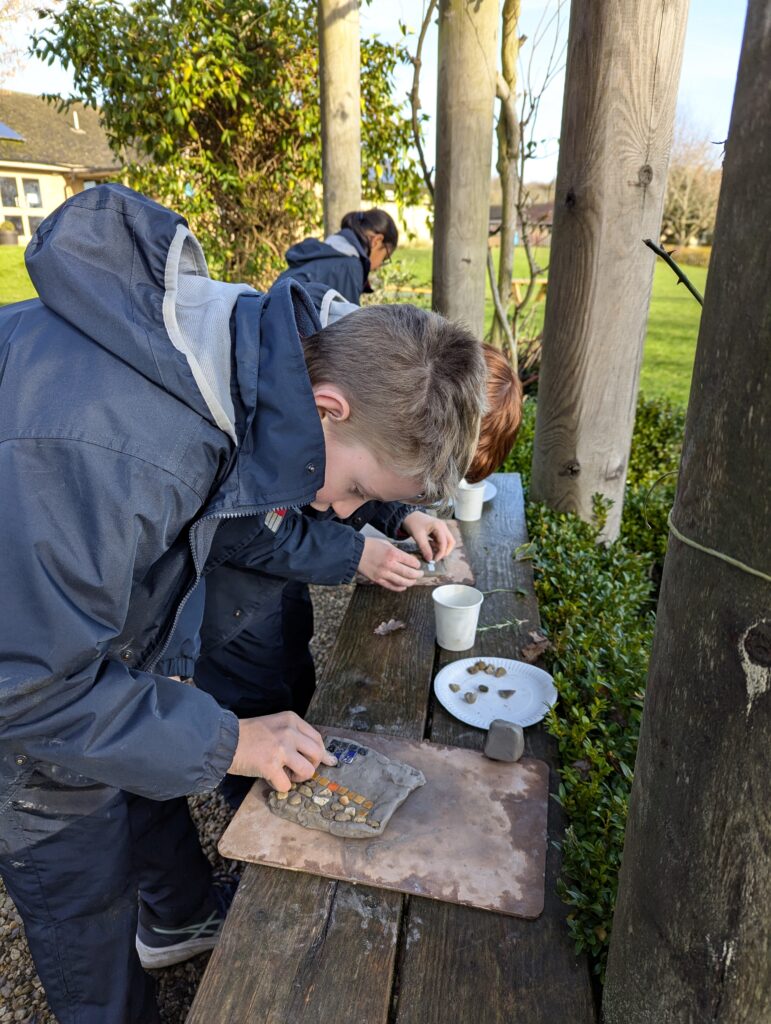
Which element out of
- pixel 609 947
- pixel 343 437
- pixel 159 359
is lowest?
pixel 609 947

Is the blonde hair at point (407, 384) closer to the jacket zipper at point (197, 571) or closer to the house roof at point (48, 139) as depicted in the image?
the jacket zipper at point (197, 571)

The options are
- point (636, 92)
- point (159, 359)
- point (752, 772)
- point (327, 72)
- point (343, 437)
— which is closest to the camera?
point (752, 772)

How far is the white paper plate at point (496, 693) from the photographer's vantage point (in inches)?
69.3

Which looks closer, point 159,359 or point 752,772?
point 752,772

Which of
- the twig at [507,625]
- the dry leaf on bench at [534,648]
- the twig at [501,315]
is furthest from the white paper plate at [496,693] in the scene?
the twig at [501,315]

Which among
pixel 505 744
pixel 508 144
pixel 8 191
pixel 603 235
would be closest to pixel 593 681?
pixel 505 744

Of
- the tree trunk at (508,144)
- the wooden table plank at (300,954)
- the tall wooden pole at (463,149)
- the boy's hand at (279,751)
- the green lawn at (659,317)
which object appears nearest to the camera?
the wooden table plank at (300,954)

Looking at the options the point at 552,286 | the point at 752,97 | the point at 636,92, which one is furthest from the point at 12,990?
the point at 636,92

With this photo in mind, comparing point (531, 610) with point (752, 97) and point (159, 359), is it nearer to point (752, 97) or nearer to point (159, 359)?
point (159, 359)

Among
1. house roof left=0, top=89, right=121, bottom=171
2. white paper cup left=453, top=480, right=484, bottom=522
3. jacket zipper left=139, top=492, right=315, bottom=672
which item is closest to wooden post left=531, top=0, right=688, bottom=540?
white paper cup left=453, top=480, right=484, bottom=522

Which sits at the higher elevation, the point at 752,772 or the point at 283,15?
the point at 283,15

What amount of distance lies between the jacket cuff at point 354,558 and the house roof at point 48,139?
33284mm

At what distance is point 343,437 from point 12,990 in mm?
2227

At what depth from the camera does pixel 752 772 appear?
80cm
